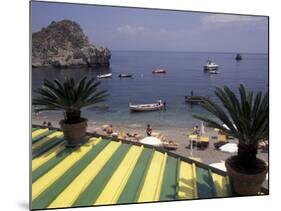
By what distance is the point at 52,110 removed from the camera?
13.6 feet

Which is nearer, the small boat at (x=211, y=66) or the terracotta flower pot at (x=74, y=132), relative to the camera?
the terracotta flower pot at (x=74, y=132)

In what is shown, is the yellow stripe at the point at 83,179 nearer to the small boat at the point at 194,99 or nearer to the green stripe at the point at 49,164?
the green stripe at the point at 49,164

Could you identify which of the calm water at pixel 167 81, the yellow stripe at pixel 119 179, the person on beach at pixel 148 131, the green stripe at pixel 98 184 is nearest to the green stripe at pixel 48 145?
the calm water at pixel 167 81

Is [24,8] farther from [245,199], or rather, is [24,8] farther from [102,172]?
[245,199]

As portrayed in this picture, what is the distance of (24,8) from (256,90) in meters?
2.81

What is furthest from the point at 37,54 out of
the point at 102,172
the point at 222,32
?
the point at 222,32

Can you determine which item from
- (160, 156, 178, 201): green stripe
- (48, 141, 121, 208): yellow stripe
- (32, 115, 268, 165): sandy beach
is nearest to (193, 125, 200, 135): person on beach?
(32, 115, 268, 165): sandy beach

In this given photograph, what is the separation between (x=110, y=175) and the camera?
4246 millimetres

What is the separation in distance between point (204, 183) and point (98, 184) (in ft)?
4.16

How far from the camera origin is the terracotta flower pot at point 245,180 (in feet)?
14.5

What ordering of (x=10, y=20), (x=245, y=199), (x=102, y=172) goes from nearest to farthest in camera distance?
1. (x=10, y=20)
2. (x=102, y=172)
3. (x=245, y=199)

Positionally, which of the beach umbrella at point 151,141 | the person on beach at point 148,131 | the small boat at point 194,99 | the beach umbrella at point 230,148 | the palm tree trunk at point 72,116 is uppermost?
the small boat at point 194,99

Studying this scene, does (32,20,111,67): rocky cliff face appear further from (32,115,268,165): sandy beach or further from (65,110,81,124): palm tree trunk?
(32,115,268,165): sandy beach

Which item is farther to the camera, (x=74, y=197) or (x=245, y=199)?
(x=245, y=199)
